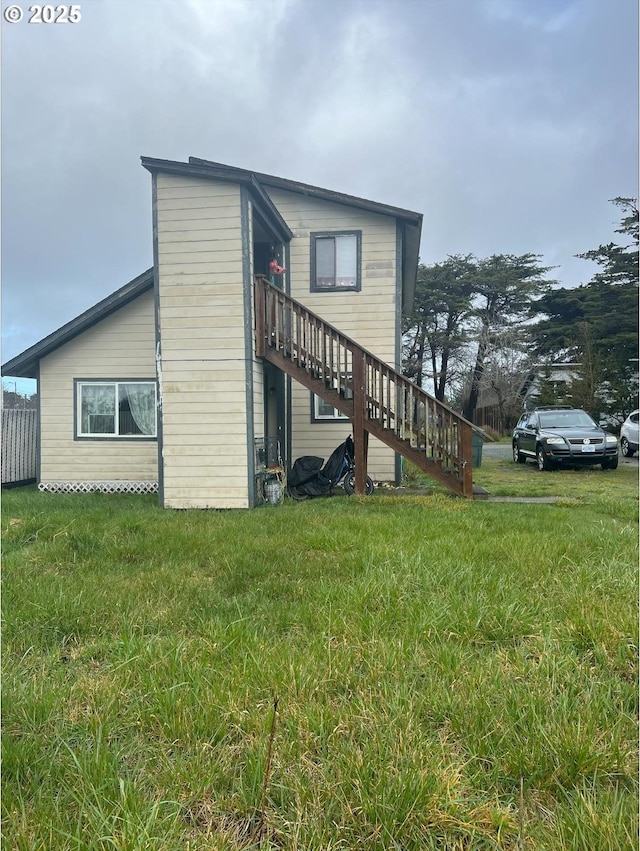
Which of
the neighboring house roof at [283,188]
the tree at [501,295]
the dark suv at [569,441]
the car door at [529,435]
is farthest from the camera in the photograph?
the tree at [501,295]

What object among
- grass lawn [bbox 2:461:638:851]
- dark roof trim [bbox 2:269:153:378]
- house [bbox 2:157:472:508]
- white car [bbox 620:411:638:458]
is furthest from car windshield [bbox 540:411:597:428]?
dark roof trim [bbox 2:269:153:378]

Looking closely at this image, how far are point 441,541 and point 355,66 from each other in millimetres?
10777

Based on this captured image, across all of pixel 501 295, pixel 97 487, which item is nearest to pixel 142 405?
pixel 97 487

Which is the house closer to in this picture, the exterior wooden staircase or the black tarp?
the exterior wooden staircase

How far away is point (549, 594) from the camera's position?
11.8 ft

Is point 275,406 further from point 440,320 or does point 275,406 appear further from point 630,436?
point 440,320

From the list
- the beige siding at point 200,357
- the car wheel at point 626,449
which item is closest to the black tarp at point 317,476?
the beige siding at point 200,357

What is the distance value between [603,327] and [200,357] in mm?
23908

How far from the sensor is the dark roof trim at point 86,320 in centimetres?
1020

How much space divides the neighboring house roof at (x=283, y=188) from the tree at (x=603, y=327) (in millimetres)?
12823

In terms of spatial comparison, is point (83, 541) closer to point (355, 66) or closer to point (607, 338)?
point (355, 66)

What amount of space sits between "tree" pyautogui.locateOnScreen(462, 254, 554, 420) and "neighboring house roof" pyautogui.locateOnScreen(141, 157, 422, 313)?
21.0m

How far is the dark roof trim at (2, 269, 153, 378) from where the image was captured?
1020cm

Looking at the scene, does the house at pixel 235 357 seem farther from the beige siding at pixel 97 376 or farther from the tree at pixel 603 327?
the tree at pixel 603 327
